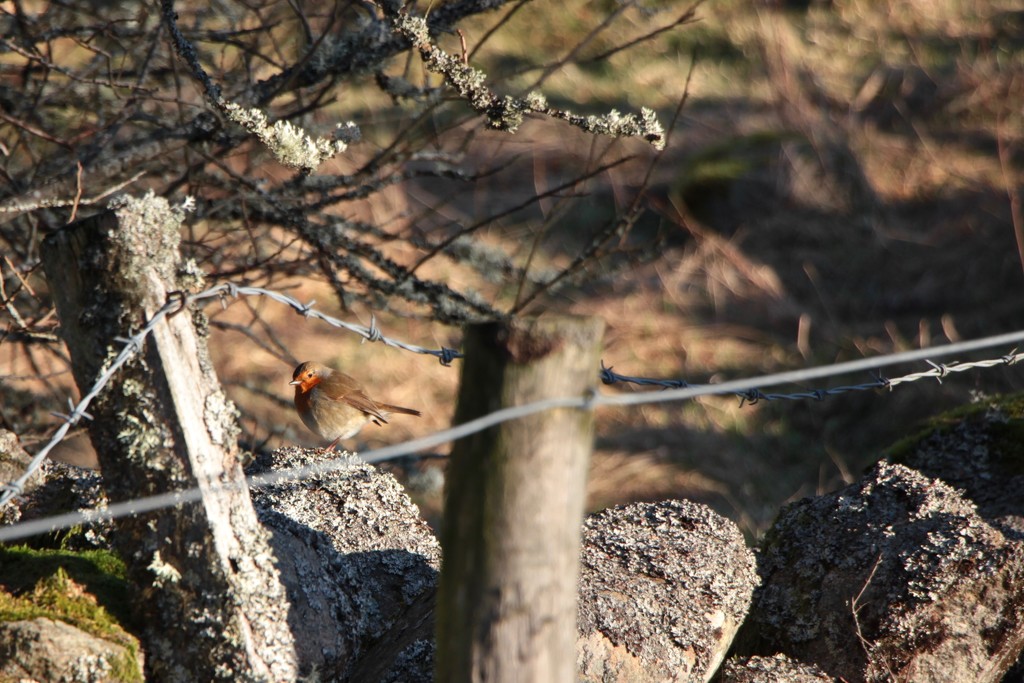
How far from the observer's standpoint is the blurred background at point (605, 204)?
3572mm

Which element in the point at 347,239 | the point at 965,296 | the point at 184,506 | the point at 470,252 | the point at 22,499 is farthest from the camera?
the point at 965,296

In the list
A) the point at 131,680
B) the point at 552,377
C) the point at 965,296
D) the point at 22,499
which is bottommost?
the point at 131,680

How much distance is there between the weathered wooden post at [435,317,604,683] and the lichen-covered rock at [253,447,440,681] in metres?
0.53

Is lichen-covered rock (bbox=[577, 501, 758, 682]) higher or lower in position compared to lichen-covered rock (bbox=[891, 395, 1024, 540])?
lower

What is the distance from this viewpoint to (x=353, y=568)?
8.27ft

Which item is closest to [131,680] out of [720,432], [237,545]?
[237,545]

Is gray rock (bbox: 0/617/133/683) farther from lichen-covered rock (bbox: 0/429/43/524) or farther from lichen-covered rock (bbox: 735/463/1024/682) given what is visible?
lichen-covered rock (bbox: 735/463/1024/682)

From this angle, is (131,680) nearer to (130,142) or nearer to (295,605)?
(295,605)

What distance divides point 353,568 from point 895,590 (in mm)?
1479

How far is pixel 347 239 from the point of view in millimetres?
3510

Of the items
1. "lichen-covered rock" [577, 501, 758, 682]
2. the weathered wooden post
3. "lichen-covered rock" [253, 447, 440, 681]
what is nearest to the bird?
"lichen-covered rock" [253, 447, 440, 681]

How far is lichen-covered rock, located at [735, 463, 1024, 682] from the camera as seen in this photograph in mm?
2615

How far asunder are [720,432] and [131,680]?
18.2ft

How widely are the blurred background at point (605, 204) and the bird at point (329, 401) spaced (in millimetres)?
260
